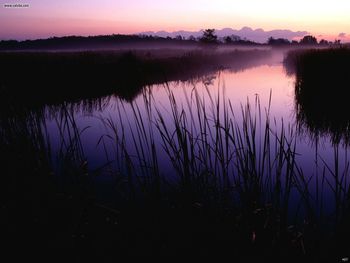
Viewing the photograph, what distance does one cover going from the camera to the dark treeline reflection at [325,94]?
727 cm

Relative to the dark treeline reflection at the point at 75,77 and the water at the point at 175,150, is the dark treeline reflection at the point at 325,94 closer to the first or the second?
the water at the point at 175,150

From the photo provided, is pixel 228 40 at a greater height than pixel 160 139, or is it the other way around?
pixel 228 40

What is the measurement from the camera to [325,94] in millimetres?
8945

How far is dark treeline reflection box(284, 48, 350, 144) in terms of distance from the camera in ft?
23.9

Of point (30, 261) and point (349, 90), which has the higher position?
point (349, 90)

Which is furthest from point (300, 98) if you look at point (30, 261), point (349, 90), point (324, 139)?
point (30, 261)

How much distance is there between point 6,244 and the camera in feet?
8.53

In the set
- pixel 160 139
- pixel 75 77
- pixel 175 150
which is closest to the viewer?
pixel 175 150

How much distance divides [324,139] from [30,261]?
5657 millimetres

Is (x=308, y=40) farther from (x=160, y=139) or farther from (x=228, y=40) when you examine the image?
(x=160, y=139)

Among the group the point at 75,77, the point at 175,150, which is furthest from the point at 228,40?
the point at 175,150

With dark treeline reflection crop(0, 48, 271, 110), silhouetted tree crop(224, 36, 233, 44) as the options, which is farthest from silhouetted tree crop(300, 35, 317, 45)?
dark treeline reflection crop(0, 48, 271, 110)

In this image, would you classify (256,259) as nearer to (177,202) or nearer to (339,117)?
(177,202)

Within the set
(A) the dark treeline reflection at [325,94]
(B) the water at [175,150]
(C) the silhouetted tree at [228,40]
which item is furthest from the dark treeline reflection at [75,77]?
(C) the silhouetted tree at [228,40]
